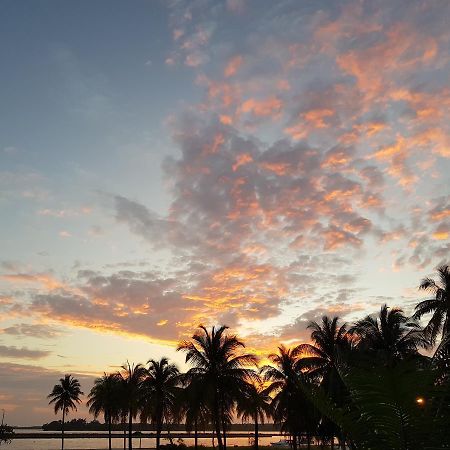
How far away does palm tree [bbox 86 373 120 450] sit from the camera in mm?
62181

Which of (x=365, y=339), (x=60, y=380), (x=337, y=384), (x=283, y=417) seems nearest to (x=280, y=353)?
(x=283, y=417)

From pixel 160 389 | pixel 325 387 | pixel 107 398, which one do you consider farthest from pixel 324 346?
pixel 107 398

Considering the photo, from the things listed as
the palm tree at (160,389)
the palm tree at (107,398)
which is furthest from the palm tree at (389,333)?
the palm tree at (107,398)

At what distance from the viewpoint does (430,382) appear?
8.70 ft

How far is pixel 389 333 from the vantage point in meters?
42.9

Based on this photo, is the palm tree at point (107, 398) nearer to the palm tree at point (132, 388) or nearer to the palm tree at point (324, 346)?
the palm tree at point (132, 388)

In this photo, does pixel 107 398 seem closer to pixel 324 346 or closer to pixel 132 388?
pixel 132 388

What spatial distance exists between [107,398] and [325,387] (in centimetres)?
3437

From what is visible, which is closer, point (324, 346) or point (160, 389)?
point (324, 346)

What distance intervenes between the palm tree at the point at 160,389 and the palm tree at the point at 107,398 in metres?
9.01

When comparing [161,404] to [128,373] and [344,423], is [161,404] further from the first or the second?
[344,423]

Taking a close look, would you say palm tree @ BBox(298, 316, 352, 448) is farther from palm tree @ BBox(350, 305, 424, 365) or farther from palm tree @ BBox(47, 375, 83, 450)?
palm tree @ BBox(47, 375, 83, 450)

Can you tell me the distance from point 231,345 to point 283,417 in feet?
49.8

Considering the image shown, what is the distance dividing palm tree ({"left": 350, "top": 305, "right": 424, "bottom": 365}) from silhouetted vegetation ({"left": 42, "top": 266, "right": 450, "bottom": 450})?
88 mm
